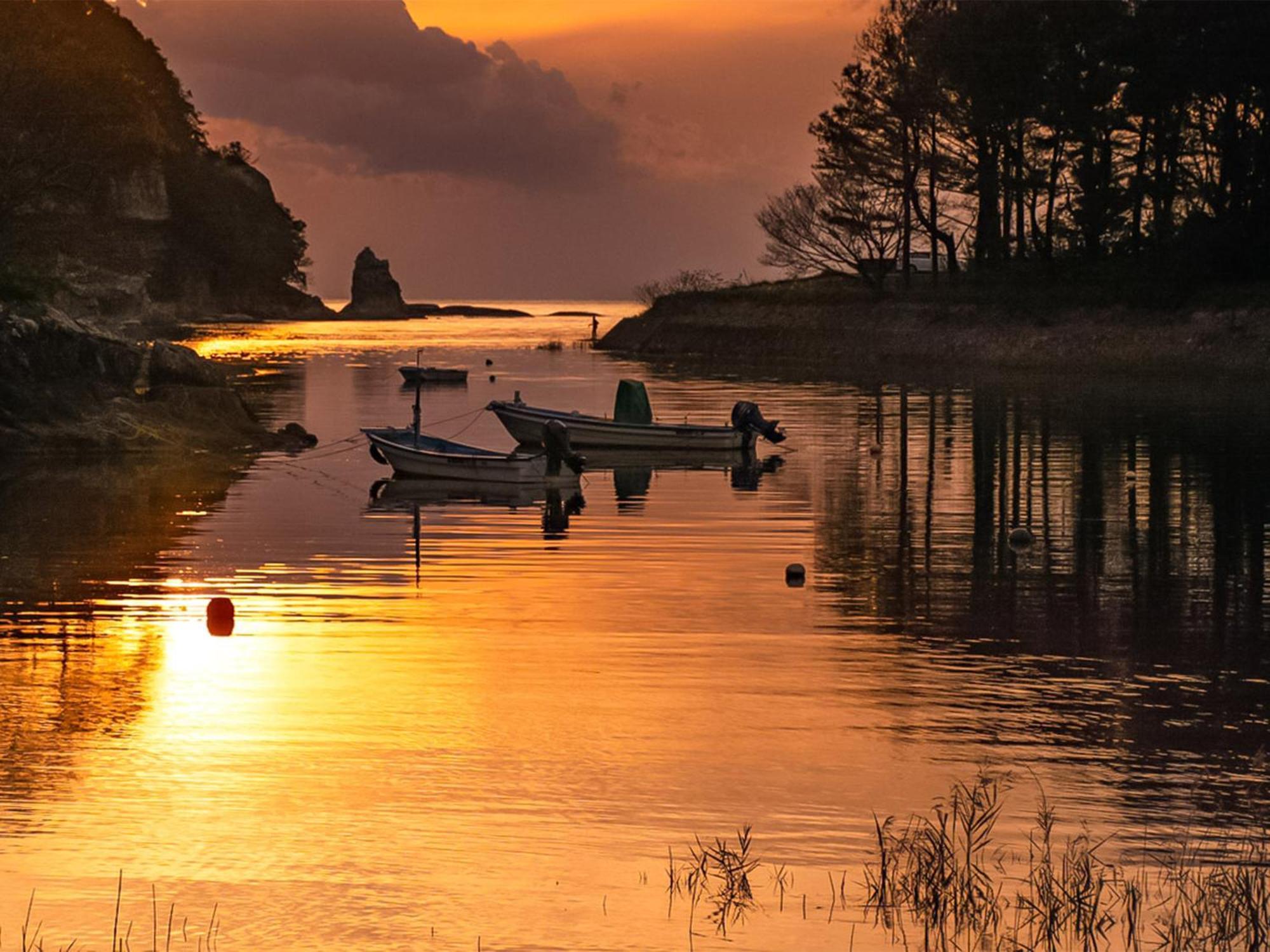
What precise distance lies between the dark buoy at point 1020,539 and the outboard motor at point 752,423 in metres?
20.4

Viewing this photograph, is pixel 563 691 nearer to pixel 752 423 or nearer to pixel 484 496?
pixel 484 496

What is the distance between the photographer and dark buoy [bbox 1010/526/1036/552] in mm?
31328

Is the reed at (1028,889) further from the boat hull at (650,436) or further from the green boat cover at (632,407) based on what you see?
the green boat cover at (632,407)

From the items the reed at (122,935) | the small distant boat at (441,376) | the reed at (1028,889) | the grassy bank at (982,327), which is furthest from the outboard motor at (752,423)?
the small distant boat at (441,376)

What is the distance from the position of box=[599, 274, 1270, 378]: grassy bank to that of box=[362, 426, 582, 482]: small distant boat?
5107 cm

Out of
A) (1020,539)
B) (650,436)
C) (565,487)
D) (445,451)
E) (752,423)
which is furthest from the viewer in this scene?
(752,423)

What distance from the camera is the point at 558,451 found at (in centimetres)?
4225

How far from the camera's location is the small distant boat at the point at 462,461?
137ft

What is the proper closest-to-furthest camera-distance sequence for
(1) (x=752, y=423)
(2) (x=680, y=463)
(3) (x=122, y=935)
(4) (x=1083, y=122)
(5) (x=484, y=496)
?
(3) (x=122, y=935) → (5) (x=484, y=496) → (2) (x=680, y=463) → (1) (x=752, y=423) → (4) (x=1083, y=122)

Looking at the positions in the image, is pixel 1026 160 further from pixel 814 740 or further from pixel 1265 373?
pixel 814 740

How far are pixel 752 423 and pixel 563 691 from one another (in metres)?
34.1

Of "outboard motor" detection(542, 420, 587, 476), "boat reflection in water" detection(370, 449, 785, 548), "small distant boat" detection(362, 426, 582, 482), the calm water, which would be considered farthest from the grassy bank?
"small distant boat" detection(362, 426, 582, 482)

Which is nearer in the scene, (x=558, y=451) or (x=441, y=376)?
(x=558, y=451)

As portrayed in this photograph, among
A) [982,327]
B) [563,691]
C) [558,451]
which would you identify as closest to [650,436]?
[558,451]
